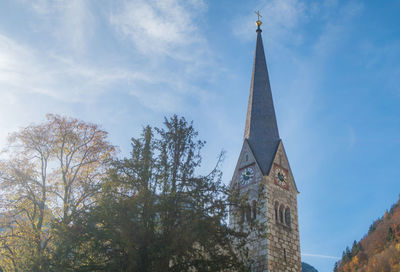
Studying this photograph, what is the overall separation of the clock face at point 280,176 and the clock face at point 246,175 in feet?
5.47

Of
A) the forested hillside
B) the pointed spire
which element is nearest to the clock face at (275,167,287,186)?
the pointed spire

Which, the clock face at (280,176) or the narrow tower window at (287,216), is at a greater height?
the clock face at (280,176)

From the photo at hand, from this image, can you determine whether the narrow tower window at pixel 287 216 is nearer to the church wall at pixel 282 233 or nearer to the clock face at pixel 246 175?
the church wall at pixel 282 233

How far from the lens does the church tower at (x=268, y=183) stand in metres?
24.3

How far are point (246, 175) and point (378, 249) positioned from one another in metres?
71.1

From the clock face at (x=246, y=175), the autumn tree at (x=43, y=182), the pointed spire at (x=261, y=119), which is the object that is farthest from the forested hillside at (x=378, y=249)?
the autumn tree at (x=43, y=182)

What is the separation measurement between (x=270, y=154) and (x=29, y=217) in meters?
16.1

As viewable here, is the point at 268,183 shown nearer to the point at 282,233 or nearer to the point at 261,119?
the point at 282,233

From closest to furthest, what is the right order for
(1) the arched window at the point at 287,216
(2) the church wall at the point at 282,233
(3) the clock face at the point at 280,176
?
(2) the church wall at the point at 282,233 < (1) the arched window at the point at 287,216 < (3) the clock face at the point at 280,176

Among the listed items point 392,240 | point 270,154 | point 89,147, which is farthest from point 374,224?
point 89,147

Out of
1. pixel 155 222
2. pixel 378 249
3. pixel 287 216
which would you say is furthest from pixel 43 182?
pixel 378 249

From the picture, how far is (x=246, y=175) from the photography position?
28.4 meters

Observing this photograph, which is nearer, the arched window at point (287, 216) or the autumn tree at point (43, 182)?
the autumn tree at point (43, 182)

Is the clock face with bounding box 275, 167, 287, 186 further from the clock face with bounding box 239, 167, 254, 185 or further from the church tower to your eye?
the clock face with bounding box 239, 167, 254, 185
